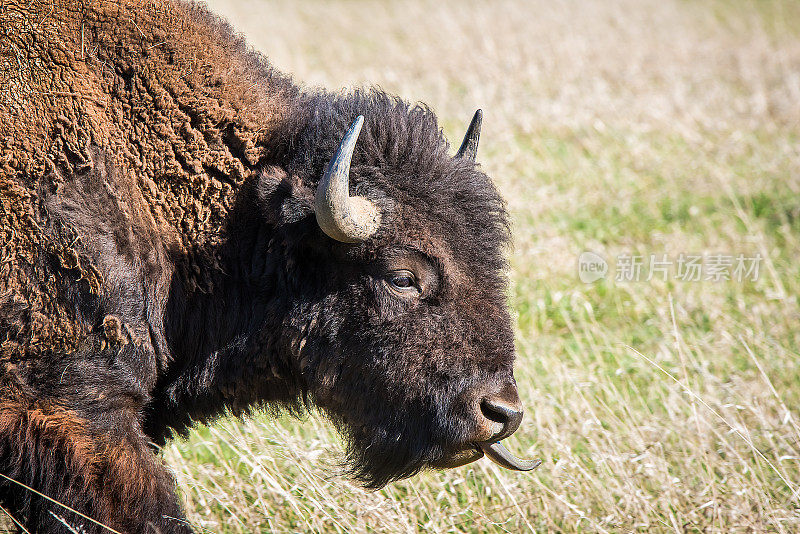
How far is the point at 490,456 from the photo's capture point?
3.10 m

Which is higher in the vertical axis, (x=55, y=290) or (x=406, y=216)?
(x=406, y=216)

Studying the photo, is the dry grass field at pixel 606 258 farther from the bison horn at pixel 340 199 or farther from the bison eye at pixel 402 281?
the bison horn at pixel 340 199

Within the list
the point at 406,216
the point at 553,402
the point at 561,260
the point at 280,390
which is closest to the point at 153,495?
the point at 280,390

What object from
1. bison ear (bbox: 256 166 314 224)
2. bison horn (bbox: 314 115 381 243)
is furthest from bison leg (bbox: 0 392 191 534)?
bison horn (bbox: 314 115 381 243)

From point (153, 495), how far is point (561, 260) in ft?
15.4

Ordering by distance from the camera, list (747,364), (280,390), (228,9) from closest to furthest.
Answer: (280,390) < (747,364) < (228,9)

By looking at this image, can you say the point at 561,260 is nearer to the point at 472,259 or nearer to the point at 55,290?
the point at 472,259

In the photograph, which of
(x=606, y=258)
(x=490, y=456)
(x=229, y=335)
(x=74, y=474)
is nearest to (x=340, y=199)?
(x=229, y=335)

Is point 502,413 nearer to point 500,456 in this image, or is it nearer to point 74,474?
point 500,456

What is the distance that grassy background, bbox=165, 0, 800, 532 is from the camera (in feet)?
12.1

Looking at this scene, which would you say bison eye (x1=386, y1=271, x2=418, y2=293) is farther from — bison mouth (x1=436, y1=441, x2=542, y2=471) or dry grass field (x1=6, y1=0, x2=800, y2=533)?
dry grass field (x1=6, y1=0, x2=800, y2=533)

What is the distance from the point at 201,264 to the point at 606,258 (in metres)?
4.83

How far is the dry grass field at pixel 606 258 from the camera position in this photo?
3.69 metres

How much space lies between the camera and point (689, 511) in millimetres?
3594
